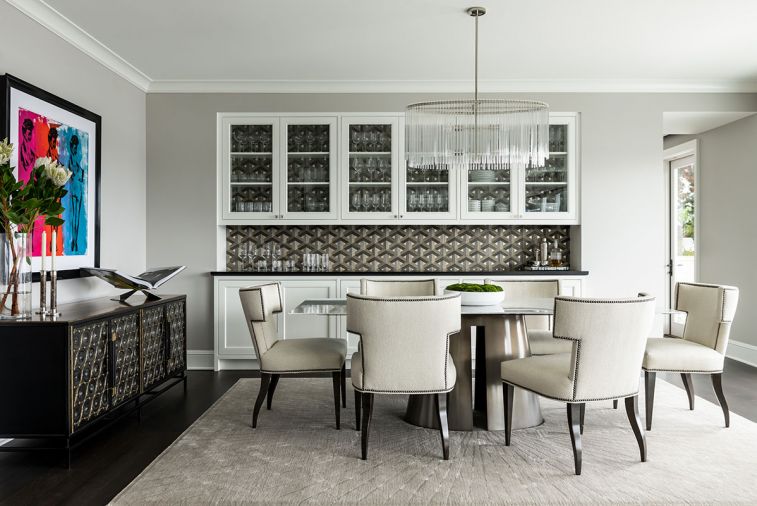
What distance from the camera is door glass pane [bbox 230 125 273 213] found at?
531 cm

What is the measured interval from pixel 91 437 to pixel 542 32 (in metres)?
3.91

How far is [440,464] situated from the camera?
112 inches

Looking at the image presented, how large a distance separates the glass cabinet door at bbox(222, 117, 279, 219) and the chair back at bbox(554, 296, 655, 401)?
329 cm

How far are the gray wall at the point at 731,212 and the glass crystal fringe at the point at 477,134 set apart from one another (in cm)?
308

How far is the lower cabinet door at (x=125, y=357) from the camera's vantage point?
3299mm

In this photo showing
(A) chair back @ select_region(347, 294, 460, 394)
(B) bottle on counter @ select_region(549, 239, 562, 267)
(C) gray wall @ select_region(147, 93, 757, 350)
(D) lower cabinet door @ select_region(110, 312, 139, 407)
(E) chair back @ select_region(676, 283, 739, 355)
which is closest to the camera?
(A) chair back @ select_region(347, 294, 460, 394)

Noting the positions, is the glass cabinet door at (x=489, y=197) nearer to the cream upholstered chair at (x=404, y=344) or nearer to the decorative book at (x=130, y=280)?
the cream upholstered chair at (x=404, y=344)

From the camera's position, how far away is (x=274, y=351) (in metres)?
3.49

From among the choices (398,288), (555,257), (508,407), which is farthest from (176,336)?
(555,257)

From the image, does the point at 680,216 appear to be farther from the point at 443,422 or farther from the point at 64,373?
the point at 64,373

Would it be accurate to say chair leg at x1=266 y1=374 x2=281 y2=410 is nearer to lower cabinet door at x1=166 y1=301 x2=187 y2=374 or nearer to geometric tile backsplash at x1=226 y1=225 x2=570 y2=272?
Result: lower cabinet door at x1=166 y1=301 x2=187 y2=374

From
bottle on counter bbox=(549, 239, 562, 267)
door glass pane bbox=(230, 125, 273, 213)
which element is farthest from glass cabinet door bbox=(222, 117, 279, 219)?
bottle on counter bbox=(549, 239, 562, 267)

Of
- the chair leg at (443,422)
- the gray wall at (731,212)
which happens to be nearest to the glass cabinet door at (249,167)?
the chair leg at (443,422)

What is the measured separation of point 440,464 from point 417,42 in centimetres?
302
